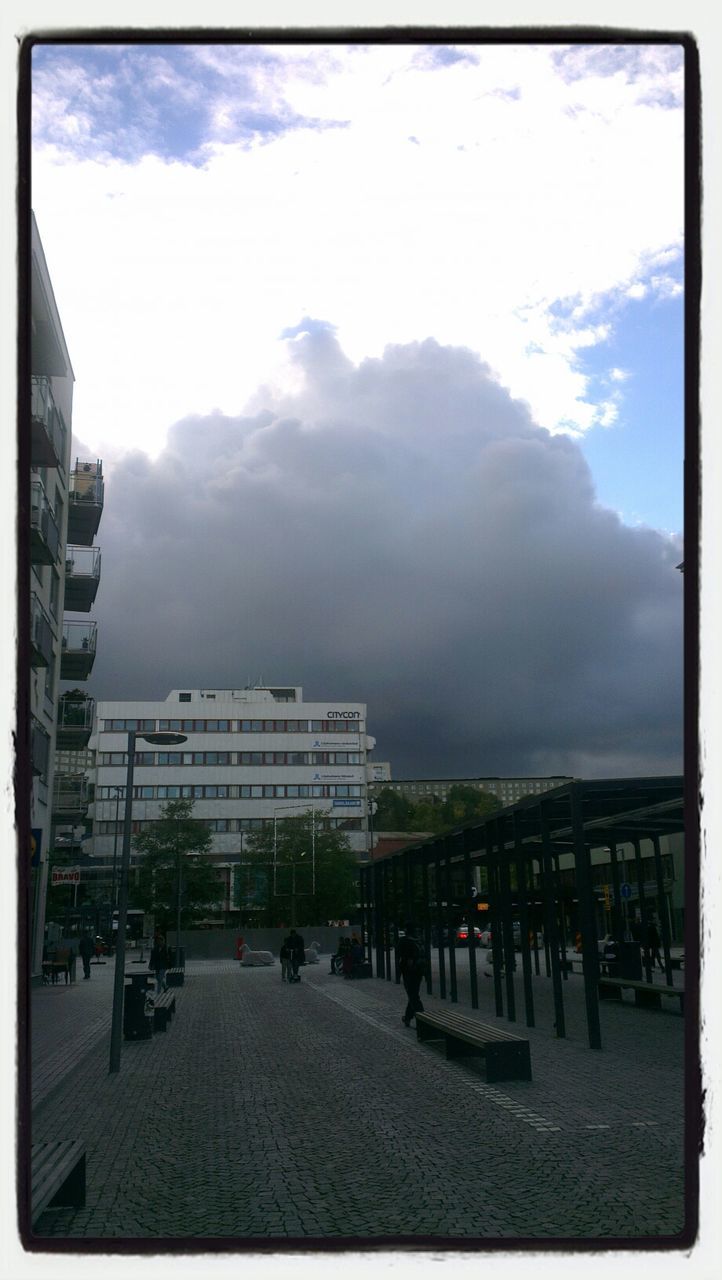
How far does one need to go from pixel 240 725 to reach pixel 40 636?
7936cm

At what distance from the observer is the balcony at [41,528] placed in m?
26.8

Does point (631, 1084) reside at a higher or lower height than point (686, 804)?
lower

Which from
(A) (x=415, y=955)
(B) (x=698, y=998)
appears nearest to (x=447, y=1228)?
(B) (x=698, y=998)

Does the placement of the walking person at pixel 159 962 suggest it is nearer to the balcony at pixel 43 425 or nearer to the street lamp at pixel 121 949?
the street lamp at pixel 121 949

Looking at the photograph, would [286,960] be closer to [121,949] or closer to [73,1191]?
[121,949]

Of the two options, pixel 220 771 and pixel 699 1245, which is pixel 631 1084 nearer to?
pixel 699 1245

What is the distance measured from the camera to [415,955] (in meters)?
18.4

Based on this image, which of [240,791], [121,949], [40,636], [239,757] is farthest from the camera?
[239,757]

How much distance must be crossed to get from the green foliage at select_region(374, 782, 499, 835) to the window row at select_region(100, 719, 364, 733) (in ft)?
86.8

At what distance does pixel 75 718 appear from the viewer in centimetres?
4400

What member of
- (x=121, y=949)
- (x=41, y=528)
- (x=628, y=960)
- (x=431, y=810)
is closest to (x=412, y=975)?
(x=121, y=949)

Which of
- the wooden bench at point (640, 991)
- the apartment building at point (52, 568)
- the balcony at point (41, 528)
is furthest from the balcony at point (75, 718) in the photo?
the wooden bench at point (640, 991)

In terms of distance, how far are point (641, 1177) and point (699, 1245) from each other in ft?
16.1

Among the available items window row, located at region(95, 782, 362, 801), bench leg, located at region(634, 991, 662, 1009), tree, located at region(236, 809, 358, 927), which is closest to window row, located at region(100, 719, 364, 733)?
window row, located at region(95, 782, 362, 801)
